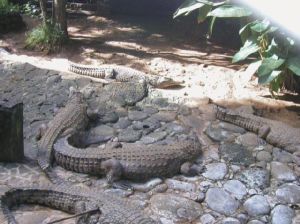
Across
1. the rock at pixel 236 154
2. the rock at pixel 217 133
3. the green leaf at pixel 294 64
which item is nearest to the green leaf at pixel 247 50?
the green leaf at pixel 294 64

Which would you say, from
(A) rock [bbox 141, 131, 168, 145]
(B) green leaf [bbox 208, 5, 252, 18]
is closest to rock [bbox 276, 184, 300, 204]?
(A) rock [bbox 141, 131, 168, 145]

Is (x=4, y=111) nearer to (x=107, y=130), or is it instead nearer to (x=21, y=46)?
(x=107, y=130)

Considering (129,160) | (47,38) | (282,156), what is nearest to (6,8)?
(47,38)

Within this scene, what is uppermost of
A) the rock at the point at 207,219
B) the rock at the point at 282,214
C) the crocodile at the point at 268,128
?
the crocodile at the point at 268,128

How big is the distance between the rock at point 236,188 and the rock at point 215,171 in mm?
136

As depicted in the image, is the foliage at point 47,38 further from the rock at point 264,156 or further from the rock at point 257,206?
the rock at point 257,206

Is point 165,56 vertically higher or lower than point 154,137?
higher

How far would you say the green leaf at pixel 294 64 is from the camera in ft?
18.4

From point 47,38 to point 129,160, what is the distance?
5.06 m

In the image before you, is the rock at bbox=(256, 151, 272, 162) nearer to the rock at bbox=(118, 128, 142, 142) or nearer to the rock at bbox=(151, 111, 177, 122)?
the rock at bbox=(151, 111, 177, 122)

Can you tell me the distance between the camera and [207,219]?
159 inches

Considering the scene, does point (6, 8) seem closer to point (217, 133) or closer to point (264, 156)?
point (217, 133)

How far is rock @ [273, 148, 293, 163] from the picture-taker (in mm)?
5004

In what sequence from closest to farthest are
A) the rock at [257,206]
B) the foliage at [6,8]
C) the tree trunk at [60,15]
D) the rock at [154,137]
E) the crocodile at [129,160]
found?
the rock at [257,206] → the crocodile at [129,160] → the rock at [154,137] → the tree trunk at [60,15] → the foliage at [6,8]
